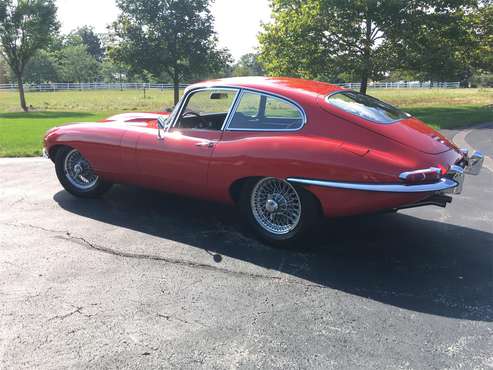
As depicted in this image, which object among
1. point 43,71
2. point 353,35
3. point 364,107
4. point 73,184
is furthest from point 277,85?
point 43,71

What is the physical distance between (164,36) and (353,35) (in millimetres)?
8932

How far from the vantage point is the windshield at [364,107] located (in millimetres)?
4008

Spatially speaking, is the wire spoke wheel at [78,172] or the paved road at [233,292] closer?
the paved road at [233,292]

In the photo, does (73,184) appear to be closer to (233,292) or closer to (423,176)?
(233,292)

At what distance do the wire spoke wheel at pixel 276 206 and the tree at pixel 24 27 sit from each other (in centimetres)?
2365

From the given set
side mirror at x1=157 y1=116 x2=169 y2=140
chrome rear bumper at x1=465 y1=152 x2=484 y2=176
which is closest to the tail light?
chrome rear bumper at x1=465 y1=152 x2=484 y2=176

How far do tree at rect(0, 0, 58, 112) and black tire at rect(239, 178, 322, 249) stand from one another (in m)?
23.6

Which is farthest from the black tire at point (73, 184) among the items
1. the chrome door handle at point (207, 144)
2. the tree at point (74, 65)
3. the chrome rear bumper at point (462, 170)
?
the tree at point (74, 65)

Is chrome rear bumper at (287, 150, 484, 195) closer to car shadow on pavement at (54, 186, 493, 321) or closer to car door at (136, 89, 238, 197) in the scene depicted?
car shadow on pavement at (54, 186, 493, 321)

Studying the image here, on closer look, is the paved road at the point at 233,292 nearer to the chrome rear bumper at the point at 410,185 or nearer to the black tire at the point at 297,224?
the black tire at the point at 297,224

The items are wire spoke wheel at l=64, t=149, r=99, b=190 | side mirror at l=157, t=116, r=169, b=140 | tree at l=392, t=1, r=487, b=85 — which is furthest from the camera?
tree at l=392, t=1, r=487, b=85

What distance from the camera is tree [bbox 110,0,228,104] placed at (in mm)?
21766

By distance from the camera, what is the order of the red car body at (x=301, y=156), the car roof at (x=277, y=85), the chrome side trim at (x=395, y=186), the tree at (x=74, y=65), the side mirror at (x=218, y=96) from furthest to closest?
the tree at (x=74, y=65) → the side mirror at (x=218, y=96) → the car roof at (x=277, y=85) → the red car body at (x=301, y=156) → the chrome side trim at (x=395, y=186)

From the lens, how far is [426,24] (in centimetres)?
1959
